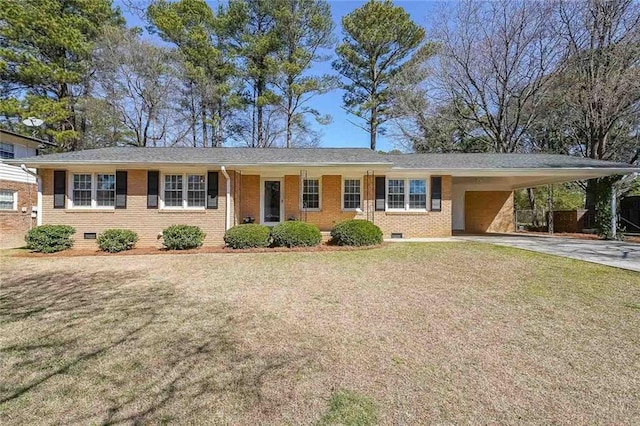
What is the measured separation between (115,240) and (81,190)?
2.89 m

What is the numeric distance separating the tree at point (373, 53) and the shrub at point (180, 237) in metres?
15.8

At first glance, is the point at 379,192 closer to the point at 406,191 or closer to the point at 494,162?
the point at 406,191

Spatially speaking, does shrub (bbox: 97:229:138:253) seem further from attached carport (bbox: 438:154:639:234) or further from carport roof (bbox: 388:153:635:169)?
attached carport (bbox: 438:154:639:234)

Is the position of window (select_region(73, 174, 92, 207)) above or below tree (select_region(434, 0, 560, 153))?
below

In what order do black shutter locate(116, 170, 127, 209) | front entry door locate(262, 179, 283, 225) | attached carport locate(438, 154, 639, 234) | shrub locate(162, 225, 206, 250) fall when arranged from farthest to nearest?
front entry door locate(262, 179, 283, 225)
attached carport locate(438, 154, 639, 234)
black shutter locate(116, 170, 127, 209)
shrub locate(162, 225, 206, 250)

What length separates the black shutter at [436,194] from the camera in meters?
12.9

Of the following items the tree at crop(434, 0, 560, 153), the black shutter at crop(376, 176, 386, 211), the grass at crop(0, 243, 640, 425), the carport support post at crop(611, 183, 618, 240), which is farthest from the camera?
the tree at crop(434, 0, 560, 153)

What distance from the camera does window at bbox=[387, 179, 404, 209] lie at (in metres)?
13.1

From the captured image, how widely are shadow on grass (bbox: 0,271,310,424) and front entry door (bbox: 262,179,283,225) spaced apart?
818 centimetres

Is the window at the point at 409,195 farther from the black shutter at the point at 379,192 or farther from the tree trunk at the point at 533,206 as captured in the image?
the tree trunk at the point at 533,206

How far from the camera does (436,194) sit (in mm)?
12984

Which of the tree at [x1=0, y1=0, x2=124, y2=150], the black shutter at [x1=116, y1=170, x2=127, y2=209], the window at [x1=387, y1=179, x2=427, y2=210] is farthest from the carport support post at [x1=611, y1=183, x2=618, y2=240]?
the tree at [x1=0, y1=0, x2=124, y2=150]

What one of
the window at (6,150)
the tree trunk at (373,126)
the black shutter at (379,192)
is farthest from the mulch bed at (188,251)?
the tree trunk at (373,126)

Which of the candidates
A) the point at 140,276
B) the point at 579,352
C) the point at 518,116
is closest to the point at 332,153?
the point at 140,276
